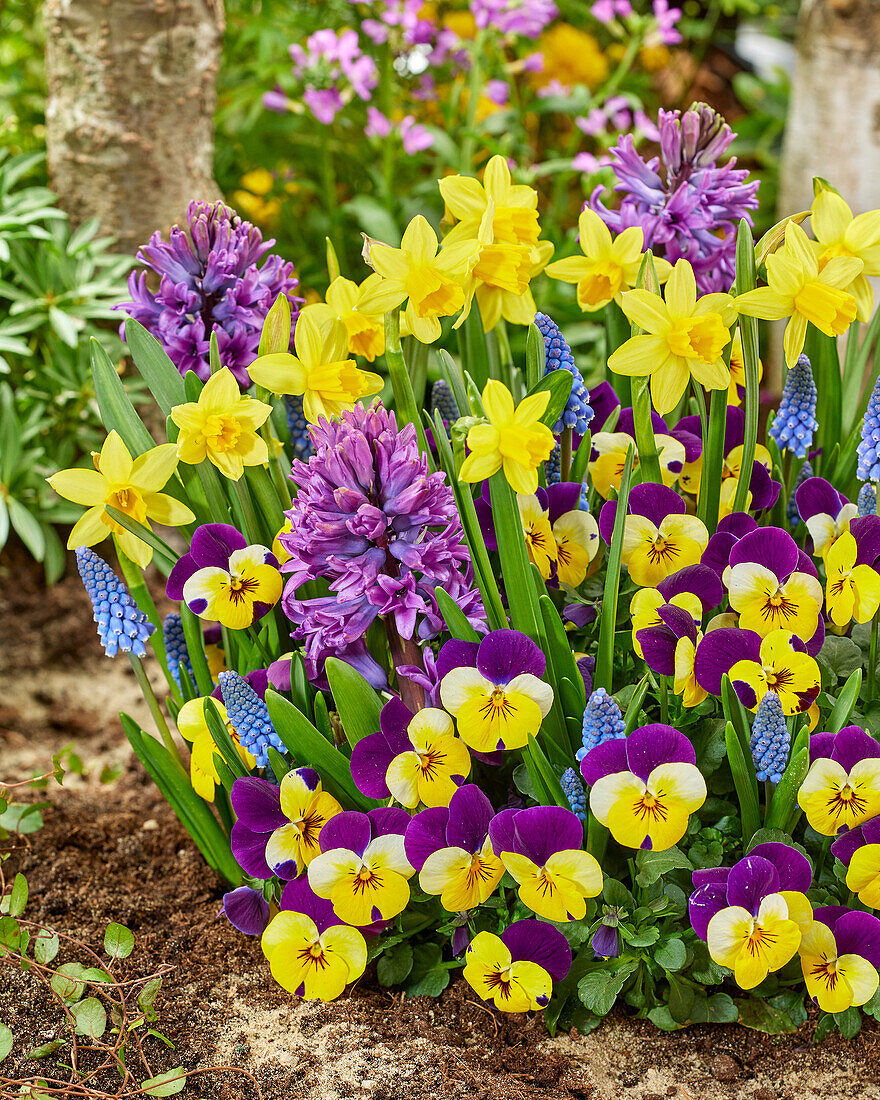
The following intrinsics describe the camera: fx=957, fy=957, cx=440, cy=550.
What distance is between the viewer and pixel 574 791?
95cm

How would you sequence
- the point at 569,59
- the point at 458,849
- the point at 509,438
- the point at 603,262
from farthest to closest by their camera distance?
the point at 569,59
the point at 603,262
the point at 458,849
the point at 509,438

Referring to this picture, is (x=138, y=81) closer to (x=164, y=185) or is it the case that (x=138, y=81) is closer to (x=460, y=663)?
(x=164, y=185)

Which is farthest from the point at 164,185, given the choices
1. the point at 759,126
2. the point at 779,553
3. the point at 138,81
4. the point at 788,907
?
the point at 759,126

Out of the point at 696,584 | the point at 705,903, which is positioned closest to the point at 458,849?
the point at 705,903

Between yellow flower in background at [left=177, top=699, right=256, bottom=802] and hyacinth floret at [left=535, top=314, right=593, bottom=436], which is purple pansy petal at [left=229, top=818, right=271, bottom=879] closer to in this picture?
yellow flower in background at [left=177, top=699, right=256, bottom=802]

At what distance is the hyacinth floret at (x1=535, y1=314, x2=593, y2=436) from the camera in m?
1.04

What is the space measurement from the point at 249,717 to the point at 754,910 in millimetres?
526

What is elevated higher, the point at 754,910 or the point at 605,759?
the point at 605,759

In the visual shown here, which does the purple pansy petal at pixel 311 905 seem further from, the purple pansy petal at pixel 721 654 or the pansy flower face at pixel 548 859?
the purple pansy petal at pixel 721 654

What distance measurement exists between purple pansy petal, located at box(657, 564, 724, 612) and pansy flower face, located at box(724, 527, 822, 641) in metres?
0.02

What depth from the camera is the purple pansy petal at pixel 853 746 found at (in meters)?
0.91

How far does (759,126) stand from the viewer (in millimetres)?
3623

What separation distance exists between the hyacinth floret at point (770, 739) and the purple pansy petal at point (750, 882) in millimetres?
78

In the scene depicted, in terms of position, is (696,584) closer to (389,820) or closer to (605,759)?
(605,759)
